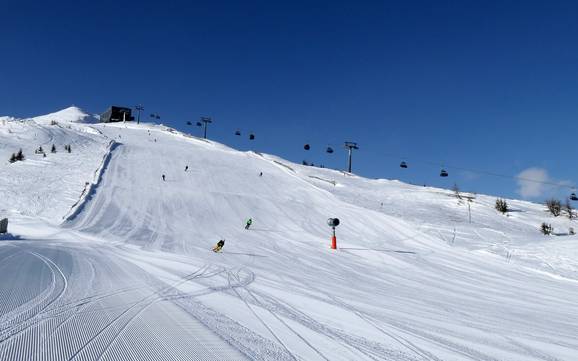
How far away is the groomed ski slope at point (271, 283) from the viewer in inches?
191

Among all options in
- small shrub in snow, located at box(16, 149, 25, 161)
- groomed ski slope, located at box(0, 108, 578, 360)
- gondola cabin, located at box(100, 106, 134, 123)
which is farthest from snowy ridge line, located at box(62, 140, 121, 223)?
gondola cabin, located at box(100, 106, 134, 123)

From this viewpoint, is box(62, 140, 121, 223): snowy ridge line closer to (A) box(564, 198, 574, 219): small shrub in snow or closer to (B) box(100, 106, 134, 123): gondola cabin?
(A) box(564, 198, 574, 219): small shrub in snow

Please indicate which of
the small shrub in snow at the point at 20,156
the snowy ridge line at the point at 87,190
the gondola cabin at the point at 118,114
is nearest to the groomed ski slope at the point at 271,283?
the snowy ridge line at the point at 87,190

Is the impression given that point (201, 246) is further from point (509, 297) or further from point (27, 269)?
point (509, 297)

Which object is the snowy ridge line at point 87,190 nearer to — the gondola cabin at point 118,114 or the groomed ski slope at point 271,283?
the groomed ski slope at point 271,283

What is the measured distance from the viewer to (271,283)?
31.3ft

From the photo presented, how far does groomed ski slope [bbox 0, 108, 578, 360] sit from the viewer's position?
4.86 m

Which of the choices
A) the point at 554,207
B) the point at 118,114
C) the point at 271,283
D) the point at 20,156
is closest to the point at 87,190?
the point at 20,156

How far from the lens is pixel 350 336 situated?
5.52 meters

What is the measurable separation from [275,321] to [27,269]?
5.74 metres

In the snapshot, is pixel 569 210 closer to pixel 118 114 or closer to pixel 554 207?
pixel 554 207

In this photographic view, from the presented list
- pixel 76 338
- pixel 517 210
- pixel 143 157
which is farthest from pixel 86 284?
pixel 143 157

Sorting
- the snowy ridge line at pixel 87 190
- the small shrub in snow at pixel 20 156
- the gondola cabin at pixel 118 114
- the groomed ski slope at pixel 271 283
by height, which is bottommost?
the groomed ski slope at pixel 271 283

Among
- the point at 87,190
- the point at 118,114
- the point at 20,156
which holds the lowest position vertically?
the point at 87,190
